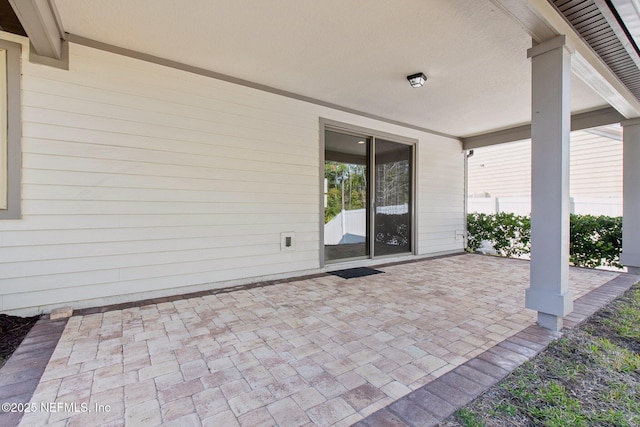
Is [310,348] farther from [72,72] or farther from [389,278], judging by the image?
[72,72]

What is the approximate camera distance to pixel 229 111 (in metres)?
3.79

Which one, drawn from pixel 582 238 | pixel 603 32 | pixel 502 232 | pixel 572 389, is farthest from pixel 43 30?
pixel 582 238

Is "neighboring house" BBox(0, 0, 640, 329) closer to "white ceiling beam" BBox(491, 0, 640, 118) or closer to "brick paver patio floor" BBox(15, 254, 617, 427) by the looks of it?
"white ceiling beam" BBox(491, 0, 640, 118)

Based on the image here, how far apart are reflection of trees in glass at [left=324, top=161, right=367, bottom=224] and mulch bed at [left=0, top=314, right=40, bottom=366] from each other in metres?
3.90

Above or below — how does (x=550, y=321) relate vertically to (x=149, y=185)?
below

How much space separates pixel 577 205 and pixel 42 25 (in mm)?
10073

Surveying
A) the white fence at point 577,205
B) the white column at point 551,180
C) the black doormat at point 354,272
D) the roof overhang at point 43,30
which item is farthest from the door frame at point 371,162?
the roof overhang at point 43,30

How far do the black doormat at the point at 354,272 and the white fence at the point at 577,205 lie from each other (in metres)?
4.60

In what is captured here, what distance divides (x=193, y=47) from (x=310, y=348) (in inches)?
126

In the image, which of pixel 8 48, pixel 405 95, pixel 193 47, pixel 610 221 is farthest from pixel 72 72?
pixel 610 221

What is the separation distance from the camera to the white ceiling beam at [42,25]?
214 centimetres

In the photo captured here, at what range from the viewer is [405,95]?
14.4 ft

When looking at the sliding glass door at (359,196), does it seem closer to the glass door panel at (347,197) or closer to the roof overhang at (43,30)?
the glass door panel at (347,197)

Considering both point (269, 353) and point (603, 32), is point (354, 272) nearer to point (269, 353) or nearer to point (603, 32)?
point (269, 353)
